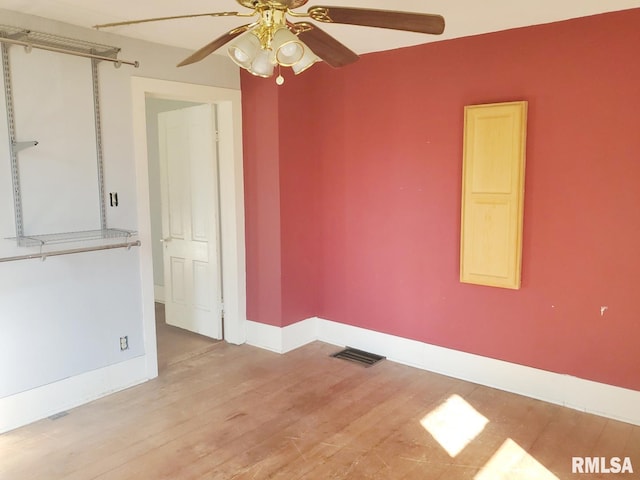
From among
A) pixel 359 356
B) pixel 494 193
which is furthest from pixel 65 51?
pixel 359 356

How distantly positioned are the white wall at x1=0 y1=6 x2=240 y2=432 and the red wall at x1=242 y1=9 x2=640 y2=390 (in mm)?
1080

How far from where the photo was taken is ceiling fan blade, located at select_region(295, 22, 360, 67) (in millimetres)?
1949

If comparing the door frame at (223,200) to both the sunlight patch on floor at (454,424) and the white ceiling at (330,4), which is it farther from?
the sunlight patch on floor at (454,424)

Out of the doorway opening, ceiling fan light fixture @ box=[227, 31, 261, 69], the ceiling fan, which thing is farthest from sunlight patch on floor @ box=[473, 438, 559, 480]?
the doorway opening

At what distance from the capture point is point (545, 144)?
10.5 ft

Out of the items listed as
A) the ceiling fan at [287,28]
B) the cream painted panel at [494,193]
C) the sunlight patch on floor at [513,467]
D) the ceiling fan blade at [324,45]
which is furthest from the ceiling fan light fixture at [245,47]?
the sunlight patch on floor at [513,467]

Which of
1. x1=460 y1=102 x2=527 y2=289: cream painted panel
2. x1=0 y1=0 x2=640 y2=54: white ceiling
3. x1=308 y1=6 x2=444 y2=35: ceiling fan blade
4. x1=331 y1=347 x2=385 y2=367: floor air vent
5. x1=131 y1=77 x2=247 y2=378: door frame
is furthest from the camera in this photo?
x1=331 y1=347 x2=385 y2=367: floor air vent

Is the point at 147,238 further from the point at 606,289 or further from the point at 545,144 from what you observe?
the point at 606,289

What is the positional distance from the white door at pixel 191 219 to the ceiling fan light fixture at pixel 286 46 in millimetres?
2514

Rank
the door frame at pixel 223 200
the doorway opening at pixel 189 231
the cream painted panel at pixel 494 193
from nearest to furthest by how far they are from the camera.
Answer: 1. the cream painted panel at pixel 494 193
2. the door frame at pixel 223 200
3. the doorway opening at pixel 189 231

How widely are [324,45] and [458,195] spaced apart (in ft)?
6.10

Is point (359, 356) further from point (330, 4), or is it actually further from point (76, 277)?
point (330, 4)

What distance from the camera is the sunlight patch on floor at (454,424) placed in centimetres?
282

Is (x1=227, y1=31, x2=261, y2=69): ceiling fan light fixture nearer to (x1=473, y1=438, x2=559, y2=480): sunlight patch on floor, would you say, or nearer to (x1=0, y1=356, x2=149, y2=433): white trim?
(x1=473, y1=438, x2=559, y2=480): sunlight patch on floor
